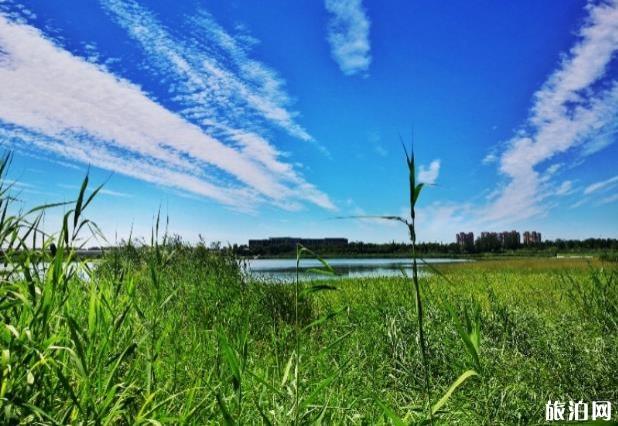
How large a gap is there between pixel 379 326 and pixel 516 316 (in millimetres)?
1735

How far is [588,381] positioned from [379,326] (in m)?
2.42

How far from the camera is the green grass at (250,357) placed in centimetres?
227

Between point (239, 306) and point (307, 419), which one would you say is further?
point (239, 306)

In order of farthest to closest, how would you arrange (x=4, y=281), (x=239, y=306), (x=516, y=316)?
(x=239, y=306)
(x=516, y=316)
(x=4, y=281)

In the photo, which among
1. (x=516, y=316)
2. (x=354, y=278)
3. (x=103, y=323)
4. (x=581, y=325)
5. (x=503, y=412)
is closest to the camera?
(x=103, y=323)

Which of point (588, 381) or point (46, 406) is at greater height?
point (46, 406)

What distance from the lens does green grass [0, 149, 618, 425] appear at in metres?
2.27

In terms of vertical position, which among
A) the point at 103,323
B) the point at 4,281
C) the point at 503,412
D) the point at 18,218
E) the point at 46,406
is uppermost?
the point at 18,218

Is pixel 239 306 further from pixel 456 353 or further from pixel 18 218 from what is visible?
pixel 18 218

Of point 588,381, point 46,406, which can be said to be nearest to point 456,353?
point 588,381

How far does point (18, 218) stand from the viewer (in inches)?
115

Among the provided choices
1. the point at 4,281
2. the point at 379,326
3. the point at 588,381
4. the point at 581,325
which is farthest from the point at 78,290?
the point at 581,325

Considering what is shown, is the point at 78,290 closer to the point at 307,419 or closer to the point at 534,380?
the point at 307,419

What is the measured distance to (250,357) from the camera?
5.29m
